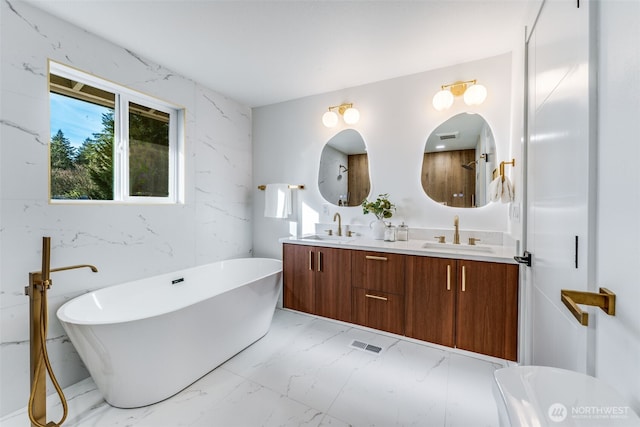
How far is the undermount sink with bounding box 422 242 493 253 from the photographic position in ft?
7.58

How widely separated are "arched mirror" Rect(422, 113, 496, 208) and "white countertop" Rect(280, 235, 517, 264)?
0.41 metres

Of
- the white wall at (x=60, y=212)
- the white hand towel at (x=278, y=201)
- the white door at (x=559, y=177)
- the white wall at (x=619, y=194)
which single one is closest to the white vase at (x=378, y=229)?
the white hand towel at (x=278, y=201)

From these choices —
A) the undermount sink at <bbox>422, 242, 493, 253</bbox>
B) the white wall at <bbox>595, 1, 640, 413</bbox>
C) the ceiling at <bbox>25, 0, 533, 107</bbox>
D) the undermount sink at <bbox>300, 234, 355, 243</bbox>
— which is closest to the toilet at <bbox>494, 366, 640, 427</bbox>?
the white wall at <bbox>595, 1, 640, 413</bbox>

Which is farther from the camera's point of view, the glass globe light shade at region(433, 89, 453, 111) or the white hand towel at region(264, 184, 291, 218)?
the white hand towel at region(264, 184, 291, 218)

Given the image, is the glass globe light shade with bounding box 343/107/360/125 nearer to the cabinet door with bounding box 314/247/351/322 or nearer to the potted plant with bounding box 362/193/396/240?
the potted plant with bounding box 362/193/396/240

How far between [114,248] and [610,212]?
109 inches

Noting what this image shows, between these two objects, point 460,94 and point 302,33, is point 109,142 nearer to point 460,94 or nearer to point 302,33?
point 302,33

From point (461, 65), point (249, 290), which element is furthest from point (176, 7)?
point (461, 65)

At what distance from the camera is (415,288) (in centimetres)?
219

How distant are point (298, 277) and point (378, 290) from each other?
0.84 meters

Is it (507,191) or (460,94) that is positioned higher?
(460,94)

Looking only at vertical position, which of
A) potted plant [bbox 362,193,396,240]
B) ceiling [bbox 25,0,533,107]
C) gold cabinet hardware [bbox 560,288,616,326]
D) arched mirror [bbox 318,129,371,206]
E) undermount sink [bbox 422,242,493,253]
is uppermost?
ceiling [bbox 25,0,533,107]

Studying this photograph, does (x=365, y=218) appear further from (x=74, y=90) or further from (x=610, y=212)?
(x=74, y=90)

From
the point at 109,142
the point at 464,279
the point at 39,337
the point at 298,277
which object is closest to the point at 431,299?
the point at 464,279
